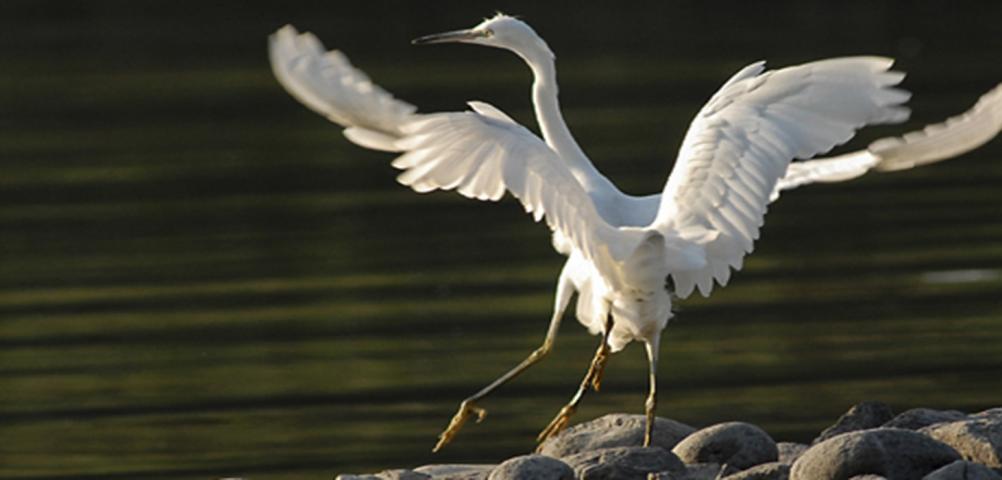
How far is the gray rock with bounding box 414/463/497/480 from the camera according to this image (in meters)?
11.0

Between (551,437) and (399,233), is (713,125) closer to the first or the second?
(551,437)

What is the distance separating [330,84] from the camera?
30.5 ft

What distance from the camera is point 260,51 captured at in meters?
37.1

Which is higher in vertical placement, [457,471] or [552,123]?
[552,123]

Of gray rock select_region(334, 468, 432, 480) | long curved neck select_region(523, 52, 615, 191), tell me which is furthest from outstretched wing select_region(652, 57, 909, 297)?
gray rock select_region(334, 468, 432, 480)

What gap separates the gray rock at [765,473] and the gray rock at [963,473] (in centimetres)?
75

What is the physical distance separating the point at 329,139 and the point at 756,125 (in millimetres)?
17197

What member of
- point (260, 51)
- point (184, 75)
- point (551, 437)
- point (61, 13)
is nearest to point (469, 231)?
point (551, 437)

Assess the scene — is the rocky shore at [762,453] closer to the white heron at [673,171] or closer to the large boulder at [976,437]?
the large boulder at [976,437]

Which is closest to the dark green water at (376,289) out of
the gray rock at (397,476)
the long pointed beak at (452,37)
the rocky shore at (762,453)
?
the rocky shore at (762,453)

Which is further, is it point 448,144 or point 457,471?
point 457,471

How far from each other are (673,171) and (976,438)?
1.92 meters

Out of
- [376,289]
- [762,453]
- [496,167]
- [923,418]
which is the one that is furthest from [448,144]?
[376,289]

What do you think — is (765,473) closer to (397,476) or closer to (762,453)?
(762,453)
